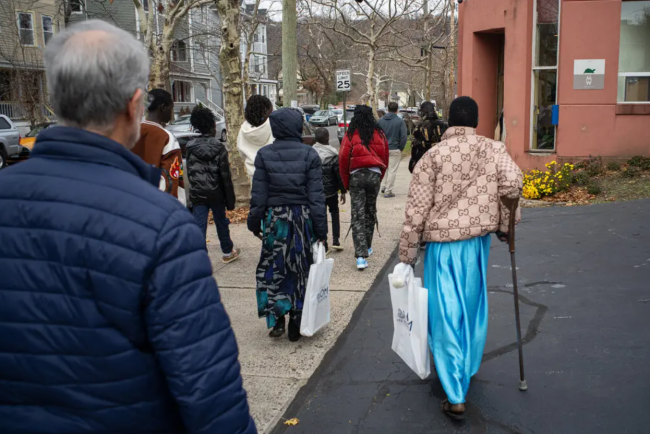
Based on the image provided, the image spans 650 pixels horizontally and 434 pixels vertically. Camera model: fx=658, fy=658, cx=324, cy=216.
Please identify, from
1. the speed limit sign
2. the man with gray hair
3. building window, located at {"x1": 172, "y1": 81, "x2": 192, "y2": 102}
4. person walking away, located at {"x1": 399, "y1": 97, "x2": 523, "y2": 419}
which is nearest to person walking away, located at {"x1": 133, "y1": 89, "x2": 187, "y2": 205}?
person walking away, located at {"x1": 399, "y1": 97, "x2": 523, "y2": 419}

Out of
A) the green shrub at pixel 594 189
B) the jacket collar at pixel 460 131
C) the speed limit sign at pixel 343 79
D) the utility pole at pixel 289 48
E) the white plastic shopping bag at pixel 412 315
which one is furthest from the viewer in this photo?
the speed limit sign at pixel 343 79

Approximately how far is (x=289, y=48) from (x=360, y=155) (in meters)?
3.71

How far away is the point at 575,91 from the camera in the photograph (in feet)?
42.8

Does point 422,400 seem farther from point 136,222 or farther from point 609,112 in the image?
point 609,112

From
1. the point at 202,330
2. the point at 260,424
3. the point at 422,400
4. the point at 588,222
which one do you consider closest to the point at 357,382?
the point at 422,400

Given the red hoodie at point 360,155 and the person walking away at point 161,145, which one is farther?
the red hoodie at point 360,155

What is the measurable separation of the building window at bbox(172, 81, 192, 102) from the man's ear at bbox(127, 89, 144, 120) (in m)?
49.4

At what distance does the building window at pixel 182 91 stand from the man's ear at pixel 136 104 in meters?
49.4

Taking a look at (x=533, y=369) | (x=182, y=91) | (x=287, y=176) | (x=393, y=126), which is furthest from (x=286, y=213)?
(x=182, y=91)

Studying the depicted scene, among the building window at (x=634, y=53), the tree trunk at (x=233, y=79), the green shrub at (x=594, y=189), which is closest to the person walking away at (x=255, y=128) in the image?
the tree trunk at (x=233, y=79)

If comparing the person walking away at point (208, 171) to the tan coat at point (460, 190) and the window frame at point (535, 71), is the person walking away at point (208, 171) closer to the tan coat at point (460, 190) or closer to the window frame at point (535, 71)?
the tan coat at point (460, 190)

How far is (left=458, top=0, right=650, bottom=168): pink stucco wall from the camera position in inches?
500

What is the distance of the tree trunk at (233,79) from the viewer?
38.1 feet

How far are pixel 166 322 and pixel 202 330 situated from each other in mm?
97
